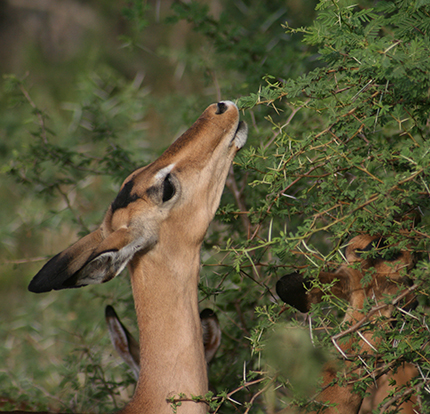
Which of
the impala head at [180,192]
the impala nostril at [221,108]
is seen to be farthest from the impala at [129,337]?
the impala nostril at [221,108]

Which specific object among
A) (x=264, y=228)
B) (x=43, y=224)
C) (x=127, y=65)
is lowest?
(x=127, y=65)

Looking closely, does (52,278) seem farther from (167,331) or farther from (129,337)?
(129,337)

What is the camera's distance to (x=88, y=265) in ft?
8.87

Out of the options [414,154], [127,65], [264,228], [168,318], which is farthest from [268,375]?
[127,65]

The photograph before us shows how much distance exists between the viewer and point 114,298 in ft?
17.0

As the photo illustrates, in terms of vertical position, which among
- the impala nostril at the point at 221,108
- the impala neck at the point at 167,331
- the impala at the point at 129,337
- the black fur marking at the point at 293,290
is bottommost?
the impala at the point at 129,337

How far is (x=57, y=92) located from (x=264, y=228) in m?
7.93

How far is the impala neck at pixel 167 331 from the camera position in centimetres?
303

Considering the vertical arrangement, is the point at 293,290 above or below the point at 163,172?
below

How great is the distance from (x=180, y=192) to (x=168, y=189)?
0.28ft

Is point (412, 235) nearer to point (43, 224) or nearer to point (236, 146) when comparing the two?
point (236, 146)

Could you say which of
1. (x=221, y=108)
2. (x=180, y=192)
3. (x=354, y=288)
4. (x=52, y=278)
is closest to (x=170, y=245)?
(x=180, y=192)

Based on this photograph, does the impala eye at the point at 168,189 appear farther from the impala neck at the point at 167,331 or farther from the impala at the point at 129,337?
the impala at the point at 129,337

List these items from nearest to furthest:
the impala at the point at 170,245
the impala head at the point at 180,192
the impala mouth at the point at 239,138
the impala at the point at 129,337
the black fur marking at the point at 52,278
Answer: the black fur marking at the point at 52,278
the impala at the point at 170,245
the impala head at the point at 180,192
the impala mouth at the point at 239,138
the impala at the point at 129,337
